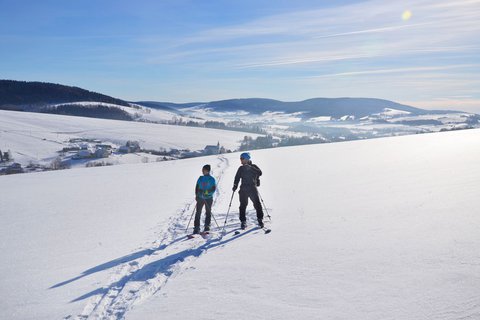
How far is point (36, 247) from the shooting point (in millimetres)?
9531

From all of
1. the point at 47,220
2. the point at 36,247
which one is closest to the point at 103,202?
the point at 47,220

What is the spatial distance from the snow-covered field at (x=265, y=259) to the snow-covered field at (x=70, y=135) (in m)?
66.3

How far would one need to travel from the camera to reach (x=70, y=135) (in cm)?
10738

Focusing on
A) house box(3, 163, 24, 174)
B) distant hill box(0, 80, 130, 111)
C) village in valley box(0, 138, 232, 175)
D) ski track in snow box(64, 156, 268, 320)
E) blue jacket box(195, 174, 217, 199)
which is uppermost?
distant hill box(0, 80, 130, 111)

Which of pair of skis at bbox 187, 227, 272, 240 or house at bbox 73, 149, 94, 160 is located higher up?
pair of skis at bbox 187, 227, 272, 240

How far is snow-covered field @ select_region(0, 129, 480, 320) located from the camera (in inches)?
225

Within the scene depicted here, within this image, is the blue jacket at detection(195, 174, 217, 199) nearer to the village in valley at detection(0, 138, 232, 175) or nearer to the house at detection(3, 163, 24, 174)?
the village in valley at detection(0, 138, 232, 175)

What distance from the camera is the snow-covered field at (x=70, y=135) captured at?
8411 centimetres

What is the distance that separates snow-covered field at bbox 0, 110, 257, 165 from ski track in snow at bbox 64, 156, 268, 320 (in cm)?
6838

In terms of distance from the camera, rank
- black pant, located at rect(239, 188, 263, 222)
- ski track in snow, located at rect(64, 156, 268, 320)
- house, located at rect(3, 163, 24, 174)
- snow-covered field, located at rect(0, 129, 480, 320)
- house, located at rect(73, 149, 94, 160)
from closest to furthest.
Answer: snow-covered field, located at rect(0, 129, 480, 320)
ski track in snow, located at rect(64, 156, 268, 320)
black pant, located at rect(239, 188, 263, 222)
house, located at rect(3, 163, 24, 174)
house, located at rect(73, 149, 94, 160)

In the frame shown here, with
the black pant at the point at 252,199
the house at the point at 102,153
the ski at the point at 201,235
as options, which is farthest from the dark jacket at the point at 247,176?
the house at the point at 102,153

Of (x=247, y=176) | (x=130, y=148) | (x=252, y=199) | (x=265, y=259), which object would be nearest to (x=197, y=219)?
(x=252, y=199)

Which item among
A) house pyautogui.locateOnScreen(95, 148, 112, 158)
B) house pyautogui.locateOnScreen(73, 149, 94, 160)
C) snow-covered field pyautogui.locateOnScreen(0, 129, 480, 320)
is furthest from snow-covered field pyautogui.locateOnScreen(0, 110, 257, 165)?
snow-covered field pyautogui.locateOnScreen(0, 129, 480, 320)

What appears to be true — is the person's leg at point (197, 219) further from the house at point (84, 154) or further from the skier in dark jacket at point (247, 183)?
the house at point (84, 154)
